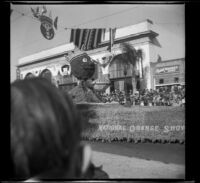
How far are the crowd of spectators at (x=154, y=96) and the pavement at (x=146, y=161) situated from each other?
610 millimetres

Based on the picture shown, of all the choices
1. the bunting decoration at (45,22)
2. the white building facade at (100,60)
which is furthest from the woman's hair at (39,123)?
the bunting decoration at (45,22)

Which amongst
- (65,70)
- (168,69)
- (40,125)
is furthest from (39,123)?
(168,69)

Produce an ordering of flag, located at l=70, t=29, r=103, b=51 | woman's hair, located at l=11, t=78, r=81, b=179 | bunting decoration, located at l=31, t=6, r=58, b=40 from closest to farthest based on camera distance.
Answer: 1. woman's hair, located at l=11, t=78, r=81, b=179
2. bunting decoration, located at l=31, t=6, r=58, b=40
3. flag, located at l=70, t=29, r=103, b=51

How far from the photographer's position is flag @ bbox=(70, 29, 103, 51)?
3.53 metres

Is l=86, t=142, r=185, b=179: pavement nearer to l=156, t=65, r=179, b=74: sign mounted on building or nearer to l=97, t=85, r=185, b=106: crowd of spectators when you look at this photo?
l=97, t=85, r=185, b=106: crowd of spectators

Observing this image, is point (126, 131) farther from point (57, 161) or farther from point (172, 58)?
point (57, 161)

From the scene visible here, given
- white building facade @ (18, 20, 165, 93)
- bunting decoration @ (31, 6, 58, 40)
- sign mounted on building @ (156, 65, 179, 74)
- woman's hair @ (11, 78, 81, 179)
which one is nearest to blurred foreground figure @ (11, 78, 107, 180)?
woman's hair @ (11, 78, 81, 179)

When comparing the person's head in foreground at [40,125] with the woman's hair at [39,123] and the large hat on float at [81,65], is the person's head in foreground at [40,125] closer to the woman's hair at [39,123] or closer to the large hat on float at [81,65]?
the woman's hair at [39,123]

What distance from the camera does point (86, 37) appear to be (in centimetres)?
355

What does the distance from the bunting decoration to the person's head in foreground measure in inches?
78.4

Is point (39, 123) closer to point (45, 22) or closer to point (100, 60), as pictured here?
point (100, 60)

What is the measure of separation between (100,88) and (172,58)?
1117mm
